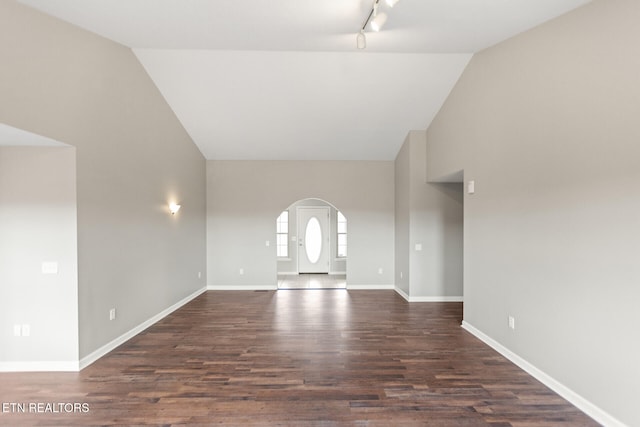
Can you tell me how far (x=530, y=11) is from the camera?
2.98 meters

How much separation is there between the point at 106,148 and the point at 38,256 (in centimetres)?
135

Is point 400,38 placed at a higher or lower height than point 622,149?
higher

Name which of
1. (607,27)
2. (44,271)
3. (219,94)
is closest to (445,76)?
(607,27)

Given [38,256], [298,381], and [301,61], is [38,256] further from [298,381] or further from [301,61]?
[301,61]

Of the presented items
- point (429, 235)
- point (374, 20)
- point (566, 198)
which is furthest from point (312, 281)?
point (374, 20)

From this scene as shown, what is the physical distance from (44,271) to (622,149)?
517 cm

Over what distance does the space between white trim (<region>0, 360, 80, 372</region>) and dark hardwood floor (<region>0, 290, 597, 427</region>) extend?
69 millimetres

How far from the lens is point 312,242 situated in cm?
993

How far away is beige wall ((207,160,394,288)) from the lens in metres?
7.24

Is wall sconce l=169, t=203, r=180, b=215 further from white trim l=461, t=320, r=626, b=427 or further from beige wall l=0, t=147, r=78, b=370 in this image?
white trim l=461, t=320, r=626, b=427

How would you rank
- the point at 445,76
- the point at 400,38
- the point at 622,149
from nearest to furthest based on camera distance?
the point at 622,149 → the point at 400,38 → the point at 445,76

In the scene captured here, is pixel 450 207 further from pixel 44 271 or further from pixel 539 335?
pixel 44 271

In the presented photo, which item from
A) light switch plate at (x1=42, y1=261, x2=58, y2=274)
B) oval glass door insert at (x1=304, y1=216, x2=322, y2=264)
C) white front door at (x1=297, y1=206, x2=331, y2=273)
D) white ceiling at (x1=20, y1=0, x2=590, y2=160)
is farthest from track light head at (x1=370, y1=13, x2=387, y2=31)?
oval glass door insert at (x1=304, y1=216, x2=322, y2=264)

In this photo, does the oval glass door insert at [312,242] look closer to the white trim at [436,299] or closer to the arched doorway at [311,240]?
the arched doorway at [311,240]
